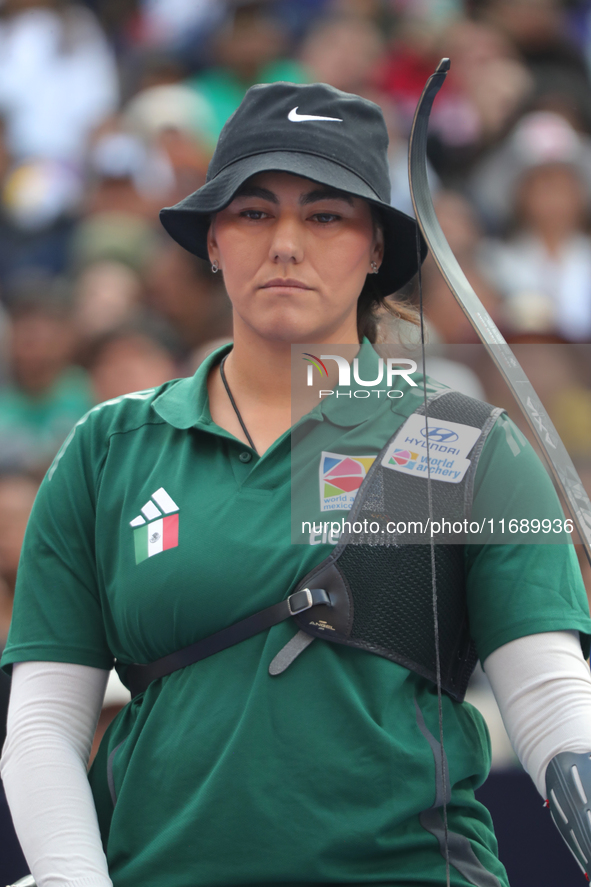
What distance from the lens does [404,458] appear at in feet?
3.76

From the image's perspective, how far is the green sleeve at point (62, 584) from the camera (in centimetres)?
117

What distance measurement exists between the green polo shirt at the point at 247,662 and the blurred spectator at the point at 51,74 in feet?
10.7

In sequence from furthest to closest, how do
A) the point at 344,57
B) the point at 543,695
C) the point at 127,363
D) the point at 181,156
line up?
the point at 344,57
the point at 181,156
the point at 127,363
the point at 543,695

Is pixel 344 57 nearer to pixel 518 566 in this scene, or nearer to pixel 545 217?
pixel 545 217

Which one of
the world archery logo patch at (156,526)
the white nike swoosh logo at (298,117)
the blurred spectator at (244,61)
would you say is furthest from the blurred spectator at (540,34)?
the world archery logo patch at (156,526)

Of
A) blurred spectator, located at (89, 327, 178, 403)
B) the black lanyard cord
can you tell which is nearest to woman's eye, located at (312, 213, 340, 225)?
the black lanyard cord

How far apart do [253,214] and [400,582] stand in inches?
18.7

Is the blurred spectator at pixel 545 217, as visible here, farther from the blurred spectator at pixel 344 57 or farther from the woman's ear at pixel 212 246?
the woman's ear at pixel 212 246

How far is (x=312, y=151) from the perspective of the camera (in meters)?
1.14

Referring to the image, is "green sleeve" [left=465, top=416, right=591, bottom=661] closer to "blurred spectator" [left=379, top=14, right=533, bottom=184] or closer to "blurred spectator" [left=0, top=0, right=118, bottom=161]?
"blurred spectator" [left=379, top=14, right=533, bottom=184]

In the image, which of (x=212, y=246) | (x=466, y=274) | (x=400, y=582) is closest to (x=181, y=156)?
(x=466, y=274)

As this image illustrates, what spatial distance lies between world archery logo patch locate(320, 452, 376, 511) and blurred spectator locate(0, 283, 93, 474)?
203 centimetres

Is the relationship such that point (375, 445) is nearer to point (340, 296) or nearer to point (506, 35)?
point (340, 296)

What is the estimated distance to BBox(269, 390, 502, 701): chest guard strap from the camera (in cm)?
107
